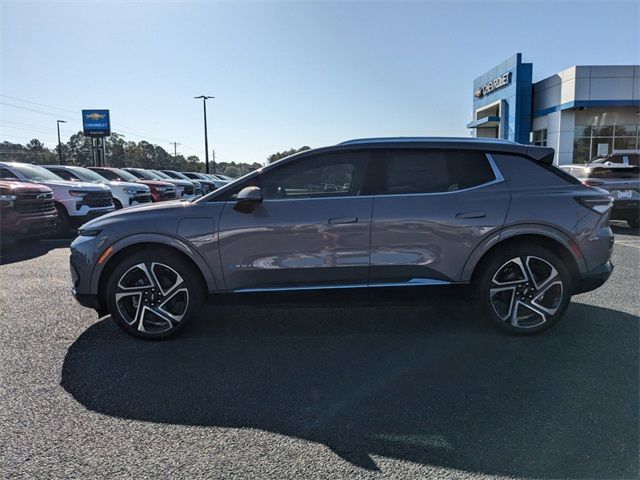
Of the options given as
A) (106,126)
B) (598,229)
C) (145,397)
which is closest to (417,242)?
(598,229)

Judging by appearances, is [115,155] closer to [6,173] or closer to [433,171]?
[6,173]

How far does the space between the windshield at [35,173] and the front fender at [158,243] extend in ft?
27.2

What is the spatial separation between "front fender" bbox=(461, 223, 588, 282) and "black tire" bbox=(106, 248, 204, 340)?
2.45m

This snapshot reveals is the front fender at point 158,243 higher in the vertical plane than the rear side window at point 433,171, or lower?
lower

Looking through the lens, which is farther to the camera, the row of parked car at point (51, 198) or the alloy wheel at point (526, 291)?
the row of parked car at point (51, 198)

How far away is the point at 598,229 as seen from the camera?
13.7 ft

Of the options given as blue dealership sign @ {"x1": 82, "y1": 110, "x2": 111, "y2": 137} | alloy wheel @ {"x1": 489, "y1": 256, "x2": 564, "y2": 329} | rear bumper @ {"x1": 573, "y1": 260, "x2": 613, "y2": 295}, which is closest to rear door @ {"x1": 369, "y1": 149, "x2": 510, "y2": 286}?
alloy wheel @ {"x1": 489, "y1": 256, "x2": 564, "y2": 329}

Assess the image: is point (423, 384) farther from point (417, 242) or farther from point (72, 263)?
point (72, 263)

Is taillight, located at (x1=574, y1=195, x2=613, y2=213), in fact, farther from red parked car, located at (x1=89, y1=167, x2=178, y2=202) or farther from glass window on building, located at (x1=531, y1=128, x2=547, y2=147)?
glass window on building, located at (x1=531, y1=128, x2=547, y2=147)

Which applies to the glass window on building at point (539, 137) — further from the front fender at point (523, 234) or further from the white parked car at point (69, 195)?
the front fender at point (523, 234)

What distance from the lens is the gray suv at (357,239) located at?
159 inches

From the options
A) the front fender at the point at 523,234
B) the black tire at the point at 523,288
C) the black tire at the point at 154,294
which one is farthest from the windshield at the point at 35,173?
the black tire at the point at 523,288

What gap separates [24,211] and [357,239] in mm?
7769

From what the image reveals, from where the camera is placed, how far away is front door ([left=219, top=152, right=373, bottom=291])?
13.2 ft
